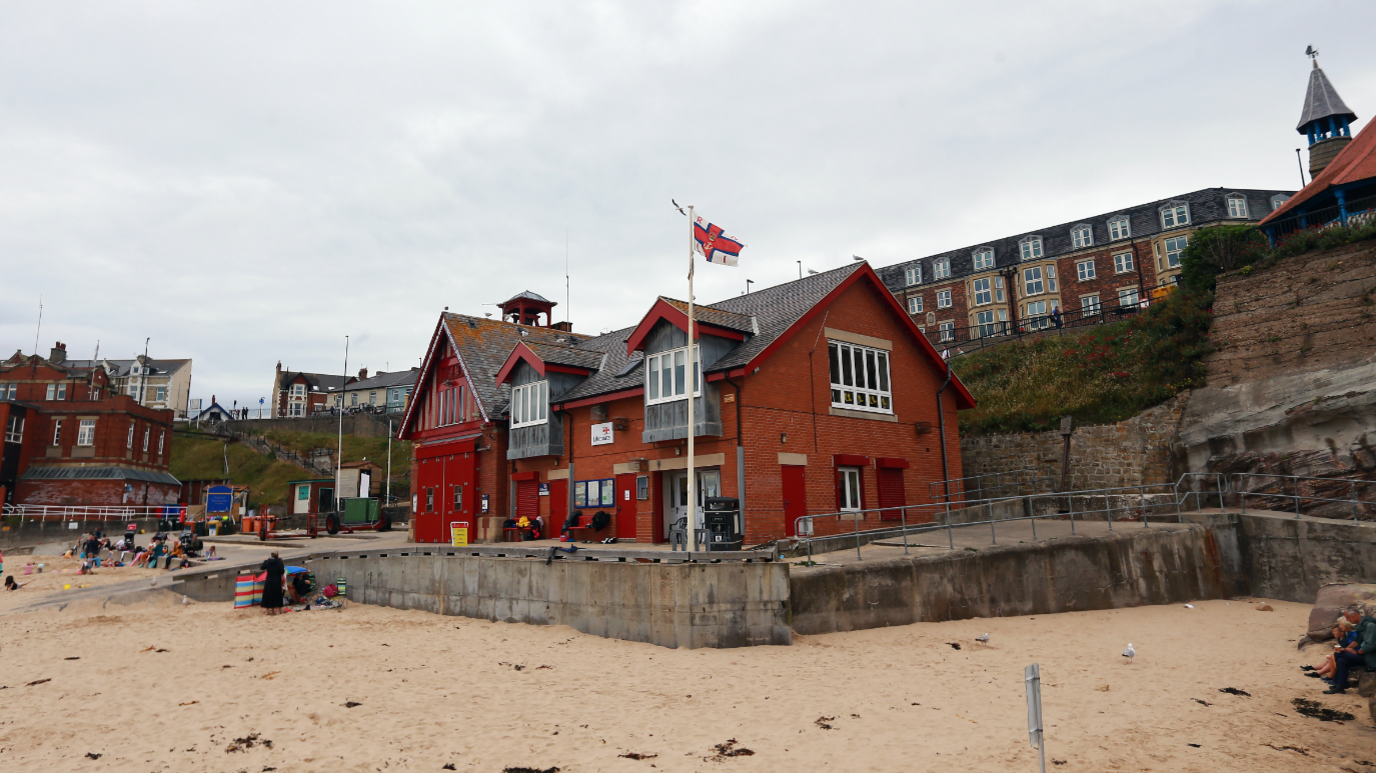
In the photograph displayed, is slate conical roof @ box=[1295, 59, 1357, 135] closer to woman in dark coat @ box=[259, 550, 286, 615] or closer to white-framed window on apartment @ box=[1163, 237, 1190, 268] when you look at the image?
white-framed window on apartment @ box=[1163, 237, 1190, 268]

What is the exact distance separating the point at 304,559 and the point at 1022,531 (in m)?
21.6

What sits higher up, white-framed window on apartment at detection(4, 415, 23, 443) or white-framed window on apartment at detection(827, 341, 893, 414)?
white-framed window on apartment at detection(4, 415, 23, 443)

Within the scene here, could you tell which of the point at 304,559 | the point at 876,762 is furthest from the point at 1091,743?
the point at 304,559

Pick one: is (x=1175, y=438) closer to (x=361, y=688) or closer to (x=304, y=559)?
(x=361, y=688)

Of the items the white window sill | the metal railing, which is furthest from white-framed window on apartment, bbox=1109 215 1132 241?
the white window sill

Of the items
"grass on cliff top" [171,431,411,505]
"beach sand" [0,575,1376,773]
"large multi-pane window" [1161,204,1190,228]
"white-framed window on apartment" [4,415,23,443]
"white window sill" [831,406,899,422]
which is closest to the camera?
"beach sand" [0,575,1376,773]

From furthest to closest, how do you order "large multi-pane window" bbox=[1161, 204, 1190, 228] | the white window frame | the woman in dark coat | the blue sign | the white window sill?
"large multi-pane window" bbox=[1161, 204, 1190, 228], the blue sign, the white window sill, the white window frame, the woman in dark coat

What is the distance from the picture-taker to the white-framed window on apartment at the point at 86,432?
5144 cm

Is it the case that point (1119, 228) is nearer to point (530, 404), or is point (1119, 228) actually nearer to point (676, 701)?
point (530, 404)

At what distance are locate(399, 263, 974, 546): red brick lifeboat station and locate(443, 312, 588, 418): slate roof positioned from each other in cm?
10

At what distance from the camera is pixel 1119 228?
1987 inches

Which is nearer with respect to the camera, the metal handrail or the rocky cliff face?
the metal handrail

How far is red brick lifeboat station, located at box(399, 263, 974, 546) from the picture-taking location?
1986 cm

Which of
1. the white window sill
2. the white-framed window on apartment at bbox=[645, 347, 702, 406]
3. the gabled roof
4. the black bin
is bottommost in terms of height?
the black bin
